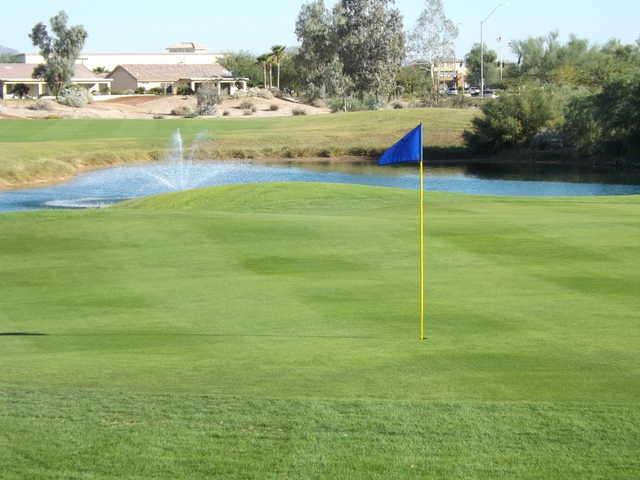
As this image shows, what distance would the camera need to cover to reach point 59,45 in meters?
122

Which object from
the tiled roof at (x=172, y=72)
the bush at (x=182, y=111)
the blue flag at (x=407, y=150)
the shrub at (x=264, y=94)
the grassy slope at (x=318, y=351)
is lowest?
the grassy slope at (x=318, y=351)

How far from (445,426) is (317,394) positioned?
1.38 m

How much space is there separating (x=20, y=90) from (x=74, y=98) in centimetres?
2477

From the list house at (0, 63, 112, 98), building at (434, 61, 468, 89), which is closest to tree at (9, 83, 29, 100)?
house at (0, 63, 112, 98)

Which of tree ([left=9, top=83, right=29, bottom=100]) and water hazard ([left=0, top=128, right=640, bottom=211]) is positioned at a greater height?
tree ([left=9, top=83, right=29, bottom=100])

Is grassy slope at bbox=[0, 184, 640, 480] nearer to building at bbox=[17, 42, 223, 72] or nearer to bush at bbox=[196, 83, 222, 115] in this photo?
bush at bbox=[196, 83, 222, 115]

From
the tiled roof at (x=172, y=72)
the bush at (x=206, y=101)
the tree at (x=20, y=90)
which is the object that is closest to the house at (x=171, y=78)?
the tiled roof at (x=172, y=72)

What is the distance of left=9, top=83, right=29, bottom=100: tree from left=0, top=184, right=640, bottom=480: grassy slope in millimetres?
111804

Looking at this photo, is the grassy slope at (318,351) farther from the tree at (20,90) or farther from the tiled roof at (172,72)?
the tiled roof at (172,72)

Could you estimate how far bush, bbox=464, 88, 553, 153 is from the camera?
77.8m

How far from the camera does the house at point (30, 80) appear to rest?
12494 centimetres

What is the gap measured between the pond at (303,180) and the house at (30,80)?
206 feet

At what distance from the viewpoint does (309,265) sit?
54.2 feet

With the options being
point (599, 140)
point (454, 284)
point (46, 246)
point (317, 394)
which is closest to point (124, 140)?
point (599, 140)
